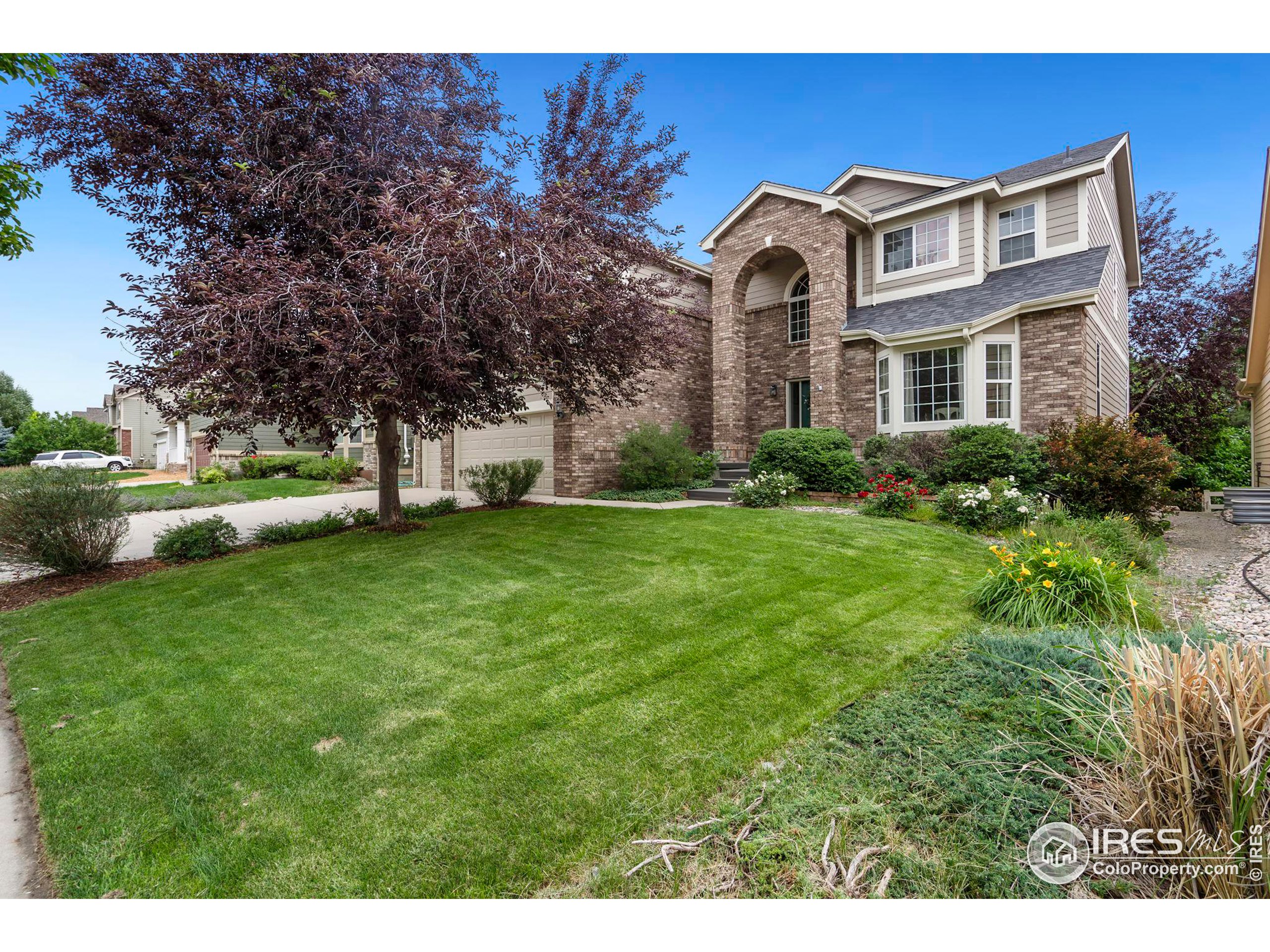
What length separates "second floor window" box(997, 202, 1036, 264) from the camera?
1167cm

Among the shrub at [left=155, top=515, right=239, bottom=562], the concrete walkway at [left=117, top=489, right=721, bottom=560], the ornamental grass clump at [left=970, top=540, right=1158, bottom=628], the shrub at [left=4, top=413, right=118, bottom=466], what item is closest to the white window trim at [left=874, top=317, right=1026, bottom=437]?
the concrete walkway at [left=117, top=489, right=721, bottom=560]

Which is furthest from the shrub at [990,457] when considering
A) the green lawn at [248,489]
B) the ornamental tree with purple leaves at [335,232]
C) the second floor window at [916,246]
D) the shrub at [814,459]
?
the green lawn at [248,489]

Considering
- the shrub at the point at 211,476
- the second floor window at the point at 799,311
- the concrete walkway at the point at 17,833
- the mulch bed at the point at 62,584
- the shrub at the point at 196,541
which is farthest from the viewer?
the shrub at the point at 211,476

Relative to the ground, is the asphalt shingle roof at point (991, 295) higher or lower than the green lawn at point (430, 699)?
higher

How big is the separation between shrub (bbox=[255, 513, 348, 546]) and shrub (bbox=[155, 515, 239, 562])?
0.40m

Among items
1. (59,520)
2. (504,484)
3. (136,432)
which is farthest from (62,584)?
(136,432)

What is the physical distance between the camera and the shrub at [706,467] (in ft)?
40.6

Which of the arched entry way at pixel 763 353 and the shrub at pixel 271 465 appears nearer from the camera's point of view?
the arched entry way at pixel 763 353

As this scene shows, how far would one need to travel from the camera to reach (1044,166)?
12.3m

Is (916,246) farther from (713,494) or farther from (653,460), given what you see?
(653,460)

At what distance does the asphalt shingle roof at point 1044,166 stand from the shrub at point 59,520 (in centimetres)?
1513

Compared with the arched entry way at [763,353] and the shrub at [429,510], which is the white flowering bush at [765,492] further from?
the shrub at [429,510]

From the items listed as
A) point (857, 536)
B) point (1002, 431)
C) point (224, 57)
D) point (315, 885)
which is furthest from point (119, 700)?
point (1002, 431)

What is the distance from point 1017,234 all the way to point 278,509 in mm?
16576
